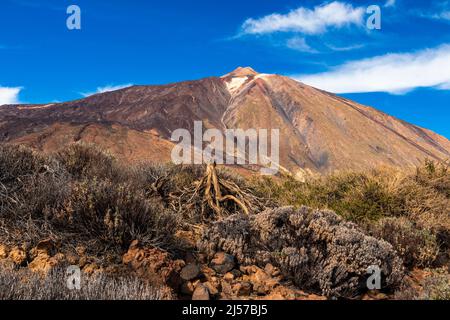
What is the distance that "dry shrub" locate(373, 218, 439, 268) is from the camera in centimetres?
612

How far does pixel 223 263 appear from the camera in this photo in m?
4.73

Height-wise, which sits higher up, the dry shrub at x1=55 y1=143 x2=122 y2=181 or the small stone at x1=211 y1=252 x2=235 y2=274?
the dry shrub at x1=55 y1=143 x2=122 y2=181

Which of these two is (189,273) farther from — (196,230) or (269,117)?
(269,117)

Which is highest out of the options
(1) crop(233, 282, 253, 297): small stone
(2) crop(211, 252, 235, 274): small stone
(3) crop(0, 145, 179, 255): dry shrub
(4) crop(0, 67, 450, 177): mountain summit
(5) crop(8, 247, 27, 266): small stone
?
(4) crop(0, 67, 450, 177): mountain summit

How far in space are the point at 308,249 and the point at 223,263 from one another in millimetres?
1135

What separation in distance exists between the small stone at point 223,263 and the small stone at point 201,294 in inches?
30.5

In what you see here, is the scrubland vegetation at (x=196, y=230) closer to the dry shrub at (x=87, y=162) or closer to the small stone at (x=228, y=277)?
the dry shrub at (x=87, y=162)

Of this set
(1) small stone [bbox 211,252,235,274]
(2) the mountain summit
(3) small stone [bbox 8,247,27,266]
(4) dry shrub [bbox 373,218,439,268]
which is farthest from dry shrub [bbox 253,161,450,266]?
(2) the mountain summit

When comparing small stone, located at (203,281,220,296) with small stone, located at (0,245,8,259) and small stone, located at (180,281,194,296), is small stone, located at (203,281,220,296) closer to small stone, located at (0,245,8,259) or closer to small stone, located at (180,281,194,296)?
small stone, located at (180,281,194,296)

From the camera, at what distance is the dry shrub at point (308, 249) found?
4605 millimetres

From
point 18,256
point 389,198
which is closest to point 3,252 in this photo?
point 18,256

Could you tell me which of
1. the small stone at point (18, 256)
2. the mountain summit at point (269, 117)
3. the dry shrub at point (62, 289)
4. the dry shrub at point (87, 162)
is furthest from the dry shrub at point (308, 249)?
the mountain summit at point (269, 117)

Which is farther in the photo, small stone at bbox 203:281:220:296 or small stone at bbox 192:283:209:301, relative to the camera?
small stone at bbox 203:281:220:296

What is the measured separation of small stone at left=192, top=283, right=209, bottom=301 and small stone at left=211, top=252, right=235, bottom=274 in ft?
2.55
